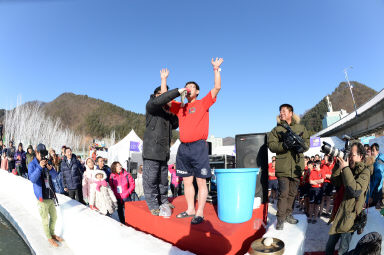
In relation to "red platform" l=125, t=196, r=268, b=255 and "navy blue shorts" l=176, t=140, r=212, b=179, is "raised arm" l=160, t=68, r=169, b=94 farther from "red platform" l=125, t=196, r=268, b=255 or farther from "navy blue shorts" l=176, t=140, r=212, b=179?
"red platform" l=125, t=196, r=268, b=255

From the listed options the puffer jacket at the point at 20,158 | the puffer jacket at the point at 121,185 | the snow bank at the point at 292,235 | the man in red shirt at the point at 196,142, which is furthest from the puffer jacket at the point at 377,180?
the puffer jacket at the point at 20,158

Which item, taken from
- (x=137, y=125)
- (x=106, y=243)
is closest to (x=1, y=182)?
(x=106, y=243)

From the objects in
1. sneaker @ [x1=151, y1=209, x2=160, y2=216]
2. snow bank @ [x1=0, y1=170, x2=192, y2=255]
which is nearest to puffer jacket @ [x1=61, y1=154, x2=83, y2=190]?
snow bank @ [x1=0, y1=170, x2=192, y2=255]

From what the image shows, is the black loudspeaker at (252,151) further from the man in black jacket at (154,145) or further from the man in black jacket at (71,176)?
the man in black jacket at (71,176)

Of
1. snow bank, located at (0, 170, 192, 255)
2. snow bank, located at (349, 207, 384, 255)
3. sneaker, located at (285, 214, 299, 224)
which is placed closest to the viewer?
snow bank, located at (0, 170, 192, 255)

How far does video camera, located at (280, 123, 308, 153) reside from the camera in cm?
300

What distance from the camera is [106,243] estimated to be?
306 cm

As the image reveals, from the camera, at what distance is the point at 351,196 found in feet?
9.78

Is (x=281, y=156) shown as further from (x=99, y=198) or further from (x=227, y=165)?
(x=227, y=165)

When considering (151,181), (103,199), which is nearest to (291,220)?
(151,181)

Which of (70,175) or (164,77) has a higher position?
(164,77)

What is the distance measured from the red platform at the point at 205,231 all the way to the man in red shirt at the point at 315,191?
357 cm

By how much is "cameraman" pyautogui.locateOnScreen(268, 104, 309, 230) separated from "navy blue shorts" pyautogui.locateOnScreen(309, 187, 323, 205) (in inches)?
152

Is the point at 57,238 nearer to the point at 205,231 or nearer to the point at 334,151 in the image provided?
the point at 205,231
